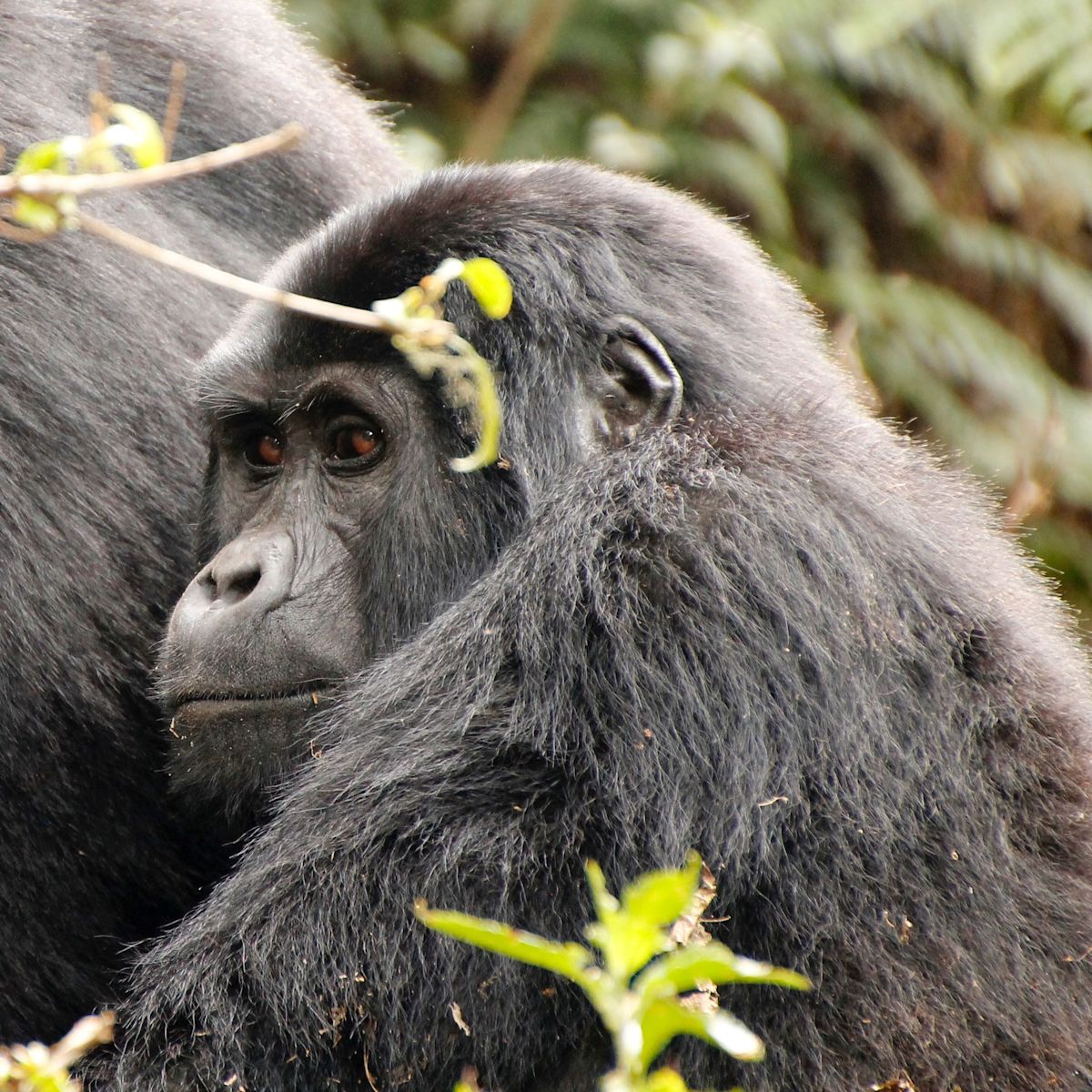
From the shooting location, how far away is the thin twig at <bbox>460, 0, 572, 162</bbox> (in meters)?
6.27

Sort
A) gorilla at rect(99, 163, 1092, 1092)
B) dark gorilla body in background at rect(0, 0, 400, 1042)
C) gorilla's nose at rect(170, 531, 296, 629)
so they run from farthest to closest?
1. dark gorilla body in background at rect(0, 0, 400, 1042)
2. gorilla's nose at rect(170, 531, 296, 629)
3. gorilla at rect(99, 163, 1092, 1092)

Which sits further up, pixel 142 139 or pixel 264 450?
pixel 142 139

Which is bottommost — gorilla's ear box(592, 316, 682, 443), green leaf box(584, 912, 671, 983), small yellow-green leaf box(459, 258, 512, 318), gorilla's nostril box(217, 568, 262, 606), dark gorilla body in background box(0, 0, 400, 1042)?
dark gorilla body in background box(0, 0, 400, 1042)

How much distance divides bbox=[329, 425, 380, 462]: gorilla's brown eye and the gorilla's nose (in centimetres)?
16

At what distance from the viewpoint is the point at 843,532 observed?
92.8 inches

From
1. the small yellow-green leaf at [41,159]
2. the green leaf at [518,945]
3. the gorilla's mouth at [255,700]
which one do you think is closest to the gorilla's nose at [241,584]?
the gorilla's mouth at [255,700]

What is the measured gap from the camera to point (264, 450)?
9.07ft

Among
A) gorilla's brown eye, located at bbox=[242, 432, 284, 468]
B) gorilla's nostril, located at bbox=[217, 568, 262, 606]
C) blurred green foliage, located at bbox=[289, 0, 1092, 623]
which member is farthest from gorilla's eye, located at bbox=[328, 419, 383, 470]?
blurred green foliage, located at bbox=[289, 0, 1092, 623]

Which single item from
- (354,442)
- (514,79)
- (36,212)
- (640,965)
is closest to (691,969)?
(640,965)

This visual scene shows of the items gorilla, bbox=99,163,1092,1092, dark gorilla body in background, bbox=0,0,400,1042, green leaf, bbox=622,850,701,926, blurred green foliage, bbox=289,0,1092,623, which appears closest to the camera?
green leaf, bbox=622,850,701,926

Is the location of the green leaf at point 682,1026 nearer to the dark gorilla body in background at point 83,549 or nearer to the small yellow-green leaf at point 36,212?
the small yellow-green leaf at point 36,212

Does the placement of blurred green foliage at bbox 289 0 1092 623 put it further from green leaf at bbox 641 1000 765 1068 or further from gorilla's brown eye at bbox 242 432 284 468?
green leaf at bbox 641 1000 765 1068

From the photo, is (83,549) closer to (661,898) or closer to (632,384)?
(632,384)

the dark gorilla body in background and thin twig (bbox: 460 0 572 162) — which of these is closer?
the dark gorilla body in background
